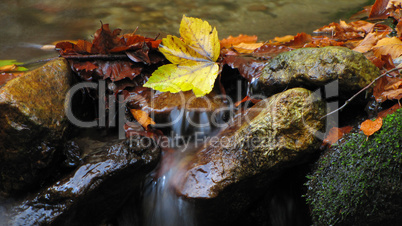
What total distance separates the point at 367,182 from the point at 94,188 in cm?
163

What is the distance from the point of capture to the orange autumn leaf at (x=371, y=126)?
2.02 m

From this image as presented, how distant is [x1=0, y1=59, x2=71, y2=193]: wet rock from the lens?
2121 mm

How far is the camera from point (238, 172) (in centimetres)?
220

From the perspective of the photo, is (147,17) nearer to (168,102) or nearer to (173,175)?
(168,102)

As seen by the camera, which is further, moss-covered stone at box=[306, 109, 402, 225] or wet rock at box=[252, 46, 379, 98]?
wet rock at box=[252, 46, 379, 98]

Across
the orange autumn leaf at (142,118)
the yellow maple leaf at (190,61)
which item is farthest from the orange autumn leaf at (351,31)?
the orange autumn leaf at (142,118)

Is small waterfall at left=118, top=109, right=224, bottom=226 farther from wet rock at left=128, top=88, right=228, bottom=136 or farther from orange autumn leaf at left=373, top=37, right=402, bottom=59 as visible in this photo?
orange autumn leaf at left=373, top=37, right=402, bottom=59

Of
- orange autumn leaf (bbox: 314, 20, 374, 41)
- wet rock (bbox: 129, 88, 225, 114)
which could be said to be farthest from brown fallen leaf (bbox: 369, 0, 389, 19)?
wet rock (bbox: 129, 88, 225, 114)

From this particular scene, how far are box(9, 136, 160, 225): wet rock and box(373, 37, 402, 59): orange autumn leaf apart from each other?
186cm

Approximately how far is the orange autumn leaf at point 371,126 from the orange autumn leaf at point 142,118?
4.56 ft

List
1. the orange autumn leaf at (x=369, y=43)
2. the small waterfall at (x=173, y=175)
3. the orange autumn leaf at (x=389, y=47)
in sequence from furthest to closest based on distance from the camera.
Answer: the orange autumn leaf at (x=369, y=43) < the orange autumn leaf at (x=389, y=47) < the small waterfall at (x=173, y=175)

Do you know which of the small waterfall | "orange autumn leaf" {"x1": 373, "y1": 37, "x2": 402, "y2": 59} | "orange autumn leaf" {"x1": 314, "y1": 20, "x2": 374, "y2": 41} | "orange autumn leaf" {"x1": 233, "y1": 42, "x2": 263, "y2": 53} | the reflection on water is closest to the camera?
the small waterfall

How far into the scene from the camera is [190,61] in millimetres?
2545

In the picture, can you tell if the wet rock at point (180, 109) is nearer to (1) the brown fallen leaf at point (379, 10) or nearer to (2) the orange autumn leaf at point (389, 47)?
(2) the orange autumn leaf at point (389, 47)
